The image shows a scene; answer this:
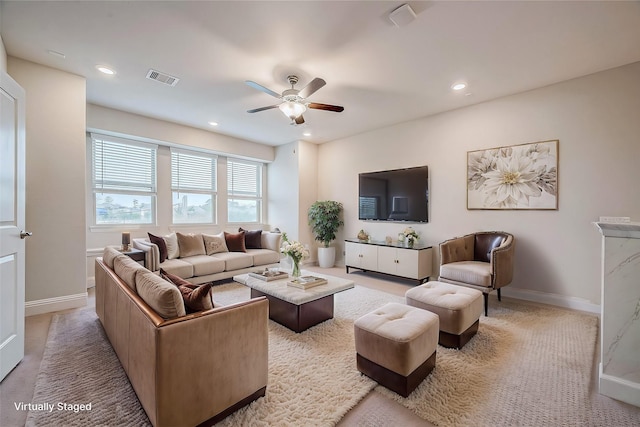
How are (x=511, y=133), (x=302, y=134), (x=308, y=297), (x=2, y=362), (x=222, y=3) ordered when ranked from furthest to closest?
1. (x=302, y=134)
2. (x=511, y=133)
3. (x=308, y=297)
4. (x=222, y=3)
5. (x=2, y=362)

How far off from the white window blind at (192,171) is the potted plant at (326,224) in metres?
2.29

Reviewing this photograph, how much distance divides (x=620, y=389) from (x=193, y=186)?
6.12 m

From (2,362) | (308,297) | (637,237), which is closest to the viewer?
(637,237)

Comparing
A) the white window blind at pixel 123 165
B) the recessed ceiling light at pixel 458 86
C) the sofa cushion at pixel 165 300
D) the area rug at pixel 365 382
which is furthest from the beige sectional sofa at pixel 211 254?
the recessed ceiling light at pixel 458 86

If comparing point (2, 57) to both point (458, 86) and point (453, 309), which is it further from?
point (458, 86)

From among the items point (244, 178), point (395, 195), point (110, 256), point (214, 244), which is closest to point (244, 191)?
point (244, 178)

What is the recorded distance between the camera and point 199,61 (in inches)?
112

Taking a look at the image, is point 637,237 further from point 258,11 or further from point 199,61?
point 199,61

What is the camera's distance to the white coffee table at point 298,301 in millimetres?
2606

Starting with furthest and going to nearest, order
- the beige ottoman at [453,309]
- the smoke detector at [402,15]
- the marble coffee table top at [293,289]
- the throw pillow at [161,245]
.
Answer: the throw pillow at [161,245]
the marble coffee table top at [293,289]
the beige ottoman at [453,309]
the smoke detector at [402,15]

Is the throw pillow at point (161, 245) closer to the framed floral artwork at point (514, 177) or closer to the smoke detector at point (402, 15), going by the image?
the smoke detector at point (402, 15)

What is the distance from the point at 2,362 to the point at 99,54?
2.81 m

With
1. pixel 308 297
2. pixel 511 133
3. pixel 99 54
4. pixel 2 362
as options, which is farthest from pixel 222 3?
pixel 511 133

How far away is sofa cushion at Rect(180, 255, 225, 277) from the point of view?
4.02 meters
